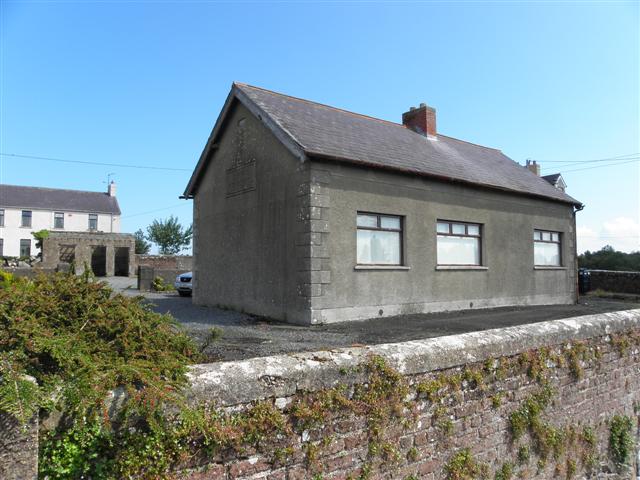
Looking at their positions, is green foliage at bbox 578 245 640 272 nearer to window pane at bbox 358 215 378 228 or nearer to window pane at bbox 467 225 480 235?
window pane at bbox 467 225 480 235

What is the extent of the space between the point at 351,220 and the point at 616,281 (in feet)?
75.8

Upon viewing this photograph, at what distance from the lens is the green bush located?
93.8 inches

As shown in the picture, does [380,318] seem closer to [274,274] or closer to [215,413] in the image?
[274,274]

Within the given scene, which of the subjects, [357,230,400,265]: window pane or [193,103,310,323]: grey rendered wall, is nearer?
[193,103,310,323]: grey rendered wall

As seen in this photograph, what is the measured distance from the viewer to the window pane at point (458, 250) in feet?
43.0

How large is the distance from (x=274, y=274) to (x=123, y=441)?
8.92 meters

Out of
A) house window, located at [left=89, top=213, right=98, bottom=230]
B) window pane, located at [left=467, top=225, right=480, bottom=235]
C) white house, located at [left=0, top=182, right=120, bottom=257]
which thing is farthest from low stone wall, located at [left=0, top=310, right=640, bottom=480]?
house window, located at [left=89, top=213, right=98, bottom=230]

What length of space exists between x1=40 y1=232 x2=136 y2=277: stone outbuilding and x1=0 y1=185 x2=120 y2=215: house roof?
16.6 metres

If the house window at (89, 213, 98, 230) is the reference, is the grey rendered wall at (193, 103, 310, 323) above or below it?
below

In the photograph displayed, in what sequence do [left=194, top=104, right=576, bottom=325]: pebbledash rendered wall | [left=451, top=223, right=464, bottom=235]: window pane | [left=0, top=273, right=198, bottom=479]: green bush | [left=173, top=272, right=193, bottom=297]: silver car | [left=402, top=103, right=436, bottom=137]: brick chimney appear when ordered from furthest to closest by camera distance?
[left=173, top=272, right=193, bottom=297]: silver car < [left=402, top=103, right=436, bottom=137]: brick chimney < [left=451, top=223, right=464, bottom=235]: window pane < [left=194, top=104, right=576, bottom=325]: pebbledash rendered wall < [left=0, top=273, right=198, bottom=479]: green bush

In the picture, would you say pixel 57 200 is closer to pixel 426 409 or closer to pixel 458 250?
pixel 458 250

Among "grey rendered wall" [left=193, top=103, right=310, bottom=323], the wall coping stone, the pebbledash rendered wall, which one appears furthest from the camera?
"grey rendered wall" [left=193, top=103, right=310, bottom=323]

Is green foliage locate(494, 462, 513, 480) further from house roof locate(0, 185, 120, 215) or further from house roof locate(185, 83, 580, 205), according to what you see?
house roof locate(0, 185, 120, 215)

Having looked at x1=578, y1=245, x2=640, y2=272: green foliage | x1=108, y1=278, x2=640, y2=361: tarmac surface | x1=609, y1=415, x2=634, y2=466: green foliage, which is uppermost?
x1=578, y1=245, x2=640, y2=272: green foliage
